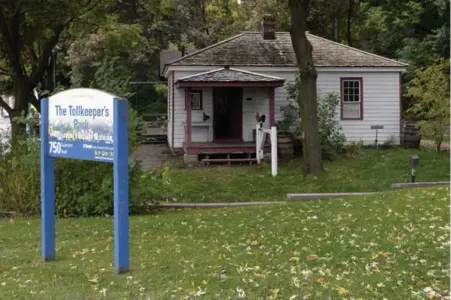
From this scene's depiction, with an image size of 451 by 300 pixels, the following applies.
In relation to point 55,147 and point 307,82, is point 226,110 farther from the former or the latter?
point 55,147

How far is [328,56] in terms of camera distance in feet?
82.1

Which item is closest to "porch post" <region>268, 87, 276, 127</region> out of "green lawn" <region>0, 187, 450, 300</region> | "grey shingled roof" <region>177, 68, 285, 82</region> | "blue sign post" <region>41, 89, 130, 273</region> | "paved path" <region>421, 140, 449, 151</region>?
"grey shingled roof" <region>177, 68, 285, 82</region>

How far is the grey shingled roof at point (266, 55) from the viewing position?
78.8 feet

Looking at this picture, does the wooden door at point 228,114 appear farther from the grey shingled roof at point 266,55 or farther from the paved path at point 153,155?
the paved path at point 153,155

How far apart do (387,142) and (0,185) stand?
16.3 m

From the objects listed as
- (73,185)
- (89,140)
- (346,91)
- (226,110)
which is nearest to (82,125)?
(89,140)

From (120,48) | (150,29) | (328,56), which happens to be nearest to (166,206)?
(328,56)

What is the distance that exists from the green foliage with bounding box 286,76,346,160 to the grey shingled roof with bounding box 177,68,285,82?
1.63 meters

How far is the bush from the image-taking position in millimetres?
12141

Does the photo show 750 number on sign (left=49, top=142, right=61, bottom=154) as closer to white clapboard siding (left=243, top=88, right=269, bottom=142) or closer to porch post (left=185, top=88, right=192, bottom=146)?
porch post (left=185, top=88, right=192, bottom=146)

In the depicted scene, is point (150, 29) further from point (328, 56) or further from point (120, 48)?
point (328, 56)

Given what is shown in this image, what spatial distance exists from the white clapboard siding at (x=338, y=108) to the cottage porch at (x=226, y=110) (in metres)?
0.04

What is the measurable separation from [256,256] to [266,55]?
60.9 feet

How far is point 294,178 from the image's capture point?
59.1 ft
